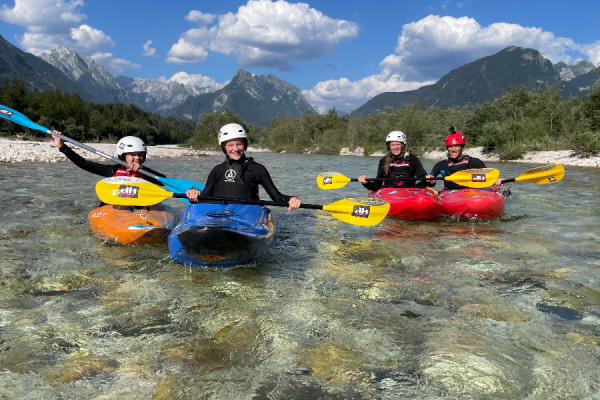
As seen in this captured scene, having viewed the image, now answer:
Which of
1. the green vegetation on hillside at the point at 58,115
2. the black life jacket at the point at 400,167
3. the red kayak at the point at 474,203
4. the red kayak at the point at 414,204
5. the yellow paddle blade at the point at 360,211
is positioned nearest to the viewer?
the yellow paddle blade at the point at 360,211

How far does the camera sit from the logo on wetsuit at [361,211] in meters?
5.05

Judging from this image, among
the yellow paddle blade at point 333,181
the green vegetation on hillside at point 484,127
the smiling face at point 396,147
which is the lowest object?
the yellow paddle blade at point 333,181

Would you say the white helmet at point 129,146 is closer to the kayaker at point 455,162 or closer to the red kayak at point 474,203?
the kayaker at point 455,162

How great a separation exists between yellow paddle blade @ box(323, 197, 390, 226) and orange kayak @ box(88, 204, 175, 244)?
7.88 feet

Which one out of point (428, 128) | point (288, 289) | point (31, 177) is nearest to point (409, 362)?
point (288, 289)

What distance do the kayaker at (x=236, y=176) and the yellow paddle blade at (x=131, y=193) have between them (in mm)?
662

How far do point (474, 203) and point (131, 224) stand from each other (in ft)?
19.3

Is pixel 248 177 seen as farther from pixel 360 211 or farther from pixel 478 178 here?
pixel 478 178

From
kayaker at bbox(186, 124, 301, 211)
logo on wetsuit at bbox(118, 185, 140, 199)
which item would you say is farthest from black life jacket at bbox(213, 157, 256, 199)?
logo on wetsuit at bbox(118, 185, 140, 199)

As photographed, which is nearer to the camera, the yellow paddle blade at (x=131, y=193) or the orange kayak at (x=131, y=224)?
the yellow paddle blade at (x=131, y=193)

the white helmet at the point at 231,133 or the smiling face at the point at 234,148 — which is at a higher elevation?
the white helmet at the point at 231,133

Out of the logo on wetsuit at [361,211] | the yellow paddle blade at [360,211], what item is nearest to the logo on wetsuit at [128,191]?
the yellow paddle blade at [360,211]

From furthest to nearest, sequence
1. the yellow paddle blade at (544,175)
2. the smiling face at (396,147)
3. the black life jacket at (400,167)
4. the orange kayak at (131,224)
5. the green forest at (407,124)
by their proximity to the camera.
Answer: the green forest at (407,124) → the yellow paddle blade at (544,175) → the black life jacket at (400,167) → the smiling face at (396,147) → the orange kayak at (131,224)

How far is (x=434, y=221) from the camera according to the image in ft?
24.0
